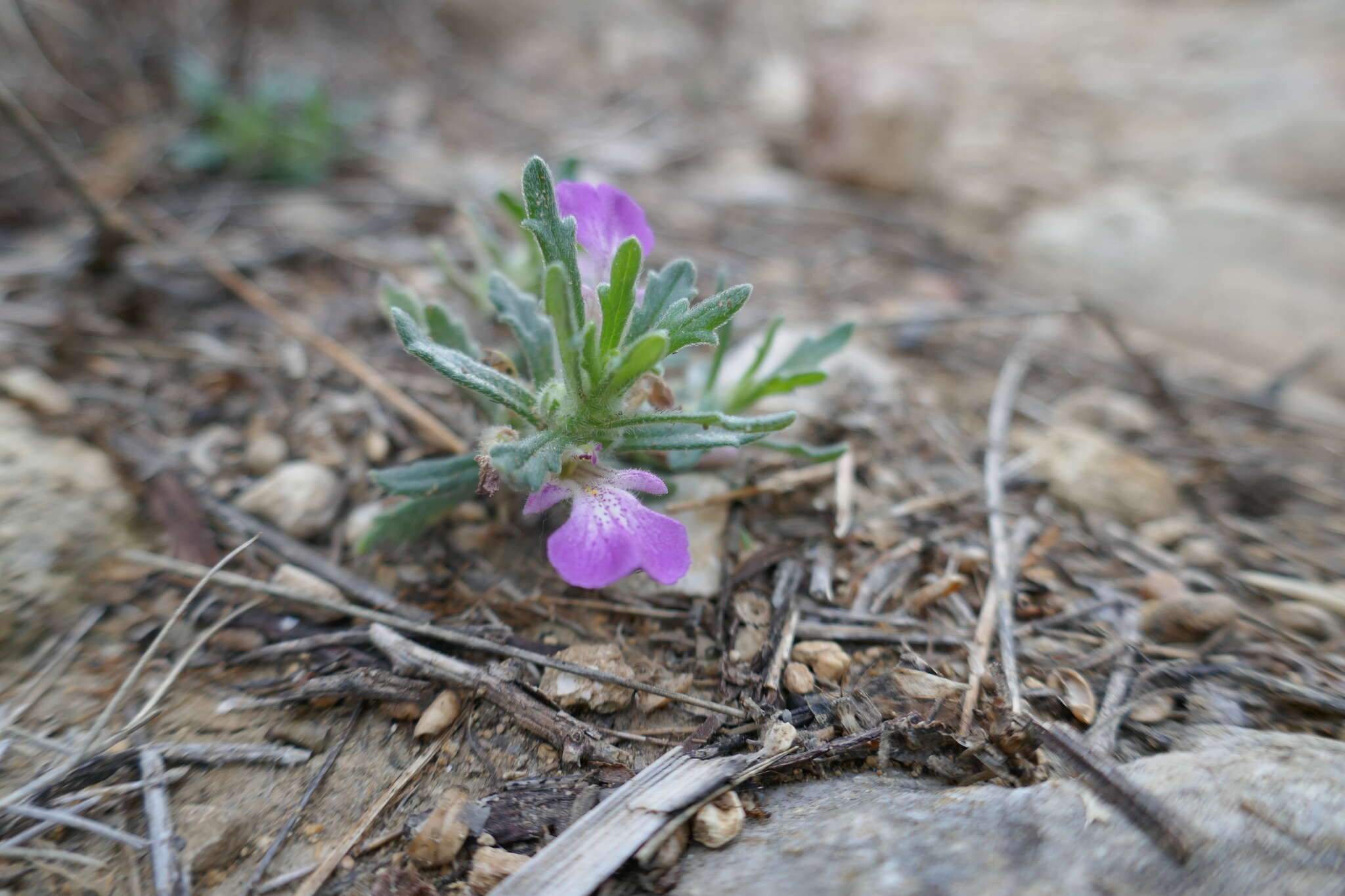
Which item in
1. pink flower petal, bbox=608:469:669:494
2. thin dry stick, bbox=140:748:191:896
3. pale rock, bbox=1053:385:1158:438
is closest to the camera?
thin dry stick, bbox=140:748:191:896

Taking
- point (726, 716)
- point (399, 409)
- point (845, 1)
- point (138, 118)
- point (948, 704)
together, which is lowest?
point (726, 716)

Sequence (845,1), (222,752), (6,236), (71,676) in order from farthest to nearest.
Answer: (845,1), (6,236), (71,676), (222,752)

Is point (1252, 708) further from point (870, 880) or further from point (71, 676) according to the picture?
point (71, 676)

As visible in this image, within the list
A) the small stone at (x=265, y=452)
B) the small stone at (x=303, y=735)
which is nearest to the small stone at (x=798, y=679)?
the small stone at (x=303, y=735)

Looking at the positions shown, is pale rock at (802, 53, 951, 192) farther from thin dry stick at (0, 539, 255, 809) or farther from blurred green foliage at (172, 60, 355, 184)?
thin dry stick at (0, 539, 255, 809)

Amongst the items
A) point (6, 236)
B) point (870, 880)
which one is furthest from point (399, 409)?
point (6, 236)

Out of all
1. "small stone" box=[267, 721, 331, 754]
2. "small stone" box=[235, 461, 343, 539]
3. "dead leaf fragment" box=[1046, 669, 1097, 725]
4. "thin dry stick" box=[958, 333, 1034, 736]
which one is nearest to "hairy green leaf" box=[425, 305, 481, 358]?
"small stone" box=[235, 461, 343, 539]
